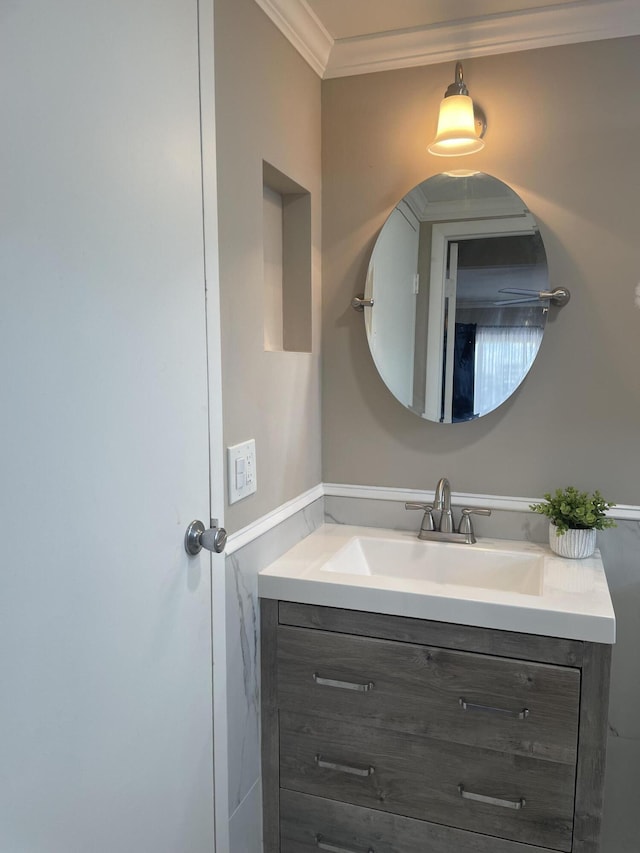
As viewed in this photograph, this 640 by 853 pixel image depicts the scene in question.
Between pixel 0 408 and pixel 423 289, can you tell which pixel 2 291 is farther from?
pixel 423 289

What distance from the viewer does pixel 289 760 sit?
5.14 ft

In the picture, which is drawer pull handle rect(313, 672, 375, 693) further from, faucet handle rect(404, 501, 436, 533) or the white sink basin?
faucet handle rect(404, 501, 436, 533)

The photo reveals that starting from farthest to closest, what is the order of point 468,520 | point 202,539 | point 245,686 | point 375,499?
point 375,499
point 468,520
point 245,686
point 202,539

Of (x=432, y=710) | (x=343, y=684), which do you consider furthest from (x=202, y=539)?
(x=432, y=710)

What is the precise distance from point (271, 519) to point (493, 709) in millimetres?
651

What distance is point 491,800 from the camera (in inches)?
55.1

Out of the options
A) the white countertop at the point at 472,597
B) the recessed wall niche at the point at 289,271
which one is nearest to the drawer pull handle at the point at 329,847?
the white countertop at the point at 472,597

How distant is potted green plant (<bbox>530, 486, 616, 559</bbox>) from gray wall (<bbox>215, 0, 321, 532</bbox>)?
0.68m

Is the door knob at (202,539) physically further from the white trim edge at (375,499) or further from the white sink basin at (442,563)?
the white sink basin at (442,563)

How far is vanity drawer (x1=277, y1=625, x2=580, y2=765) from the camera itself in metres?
1.34

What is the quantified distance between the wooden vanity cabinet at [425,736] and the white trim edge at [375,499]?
192 mm

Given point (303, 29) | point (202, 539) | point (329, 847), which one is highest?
point (303, 29)

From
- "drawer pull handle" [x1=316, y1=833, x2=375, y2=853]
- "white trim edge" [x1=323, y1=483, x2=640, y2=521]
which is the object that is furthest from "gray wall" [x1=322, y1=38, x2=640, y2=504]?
"drawer pull handle" [x1=316, y1=833, x2=375, y2=853]

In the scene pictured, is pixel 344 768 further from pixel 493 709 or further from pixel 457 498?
pixel 457 498
